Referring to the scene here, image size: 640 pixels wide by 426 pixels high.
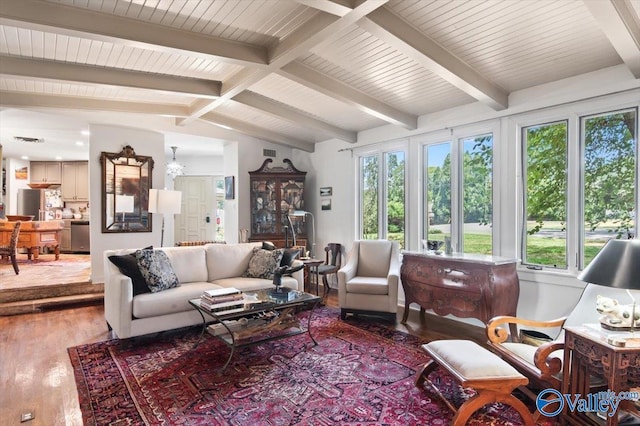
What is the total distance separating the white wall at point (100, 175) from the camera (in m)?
5.39

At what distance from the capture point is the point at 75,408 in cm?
234

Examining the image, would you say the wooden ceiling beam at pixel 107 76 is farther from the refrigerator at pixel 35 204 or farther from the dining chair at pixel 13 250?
the refrigerator at pixel 35 204

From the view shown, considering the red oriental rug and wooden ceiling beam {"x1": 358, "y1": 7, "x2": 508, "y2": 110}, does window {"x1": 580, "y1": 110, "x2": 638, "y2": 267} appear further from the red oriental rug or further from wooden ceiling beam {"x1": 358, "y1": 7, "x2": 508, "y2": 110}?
the red oriental rug

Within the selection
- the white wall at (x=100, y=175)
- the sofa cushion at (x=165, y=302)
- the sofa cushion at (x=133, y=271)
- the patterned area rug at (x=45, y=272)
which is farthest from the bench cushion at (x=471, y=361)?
the patterned area rug at (x=45, y=272)

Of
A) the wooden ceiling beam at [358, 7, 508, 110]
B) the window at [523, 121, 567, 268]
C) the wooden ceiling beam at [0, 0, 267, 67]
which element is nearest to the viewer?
the wooden ceiling beam at [0, 0, 267, 67]

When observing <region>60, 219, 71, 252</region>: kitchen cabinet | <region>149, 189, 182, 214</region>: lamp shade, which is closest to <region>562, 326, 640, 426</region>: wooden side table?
<region>149, 189, 182, 214</region>: lamp shade

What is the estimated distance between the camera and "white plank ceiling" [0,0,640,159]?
8.38 feet

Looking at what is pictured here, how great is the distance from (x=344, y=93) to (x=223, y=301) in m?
2.53

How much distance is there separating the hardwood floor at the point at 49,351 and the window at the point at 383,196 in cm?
125

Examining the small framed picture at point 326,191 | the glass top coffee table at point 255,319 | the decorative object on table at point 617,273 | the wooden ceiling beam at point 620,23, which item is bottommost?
the glass top coffee table at point 255,319

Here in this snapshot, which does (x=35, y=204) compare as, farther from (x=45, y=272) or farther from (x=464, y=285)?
(x=464, y=285)

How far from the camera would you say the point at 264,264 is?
442 cm

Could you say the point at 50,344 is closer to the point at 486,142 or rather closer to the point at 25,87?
the point at 25,87

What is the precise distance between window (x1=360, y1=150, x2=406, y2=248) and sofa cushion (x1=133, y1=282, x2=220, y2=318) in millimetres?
2826
